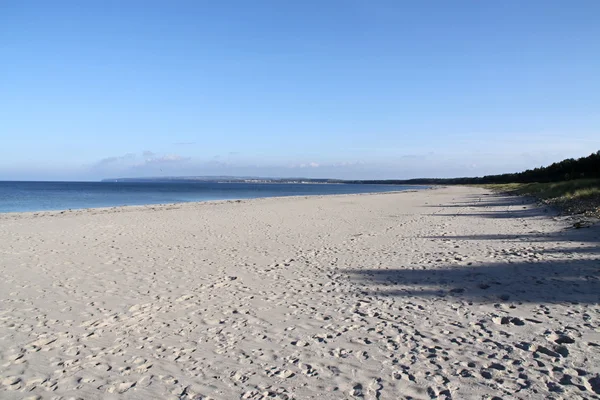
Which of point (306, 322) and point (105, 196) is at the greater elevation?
point (105, 196)

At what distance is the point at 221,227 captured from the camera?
58.2 ft

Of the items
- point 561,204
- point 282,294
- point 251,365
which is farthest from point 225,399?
point 561,204

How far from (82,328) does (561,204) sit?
22981 mm

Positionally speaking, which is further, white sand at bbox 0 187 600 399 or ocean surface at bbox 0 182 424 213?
ocean surface at bbox 0 182 424 213

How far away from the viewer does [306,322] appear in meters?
5.70

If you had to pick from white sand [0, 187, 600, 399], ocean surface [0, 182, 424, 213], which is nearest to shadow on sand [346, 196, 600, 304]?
white sand [0, 187, 600, 399]

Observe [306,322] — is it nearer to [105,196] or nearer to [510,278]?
[510,278]

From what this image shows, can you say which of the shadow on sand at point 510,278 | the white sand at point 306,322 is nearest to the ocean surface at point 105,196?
the white sand at point 306,322

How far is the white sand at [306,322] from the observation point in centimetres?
403

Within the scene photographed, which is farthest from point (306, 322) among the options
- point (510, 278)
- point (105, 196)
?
point (105, 196)

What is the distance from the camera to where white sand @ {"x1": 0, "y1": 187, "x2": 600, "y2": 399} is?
403cm

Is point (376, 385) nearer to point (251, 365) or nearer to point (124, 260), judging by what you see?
point (251, 365)

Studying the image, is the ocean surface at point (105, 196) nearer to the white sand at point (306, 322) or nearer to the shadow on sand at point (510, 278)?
the white sand at point (306, 322)

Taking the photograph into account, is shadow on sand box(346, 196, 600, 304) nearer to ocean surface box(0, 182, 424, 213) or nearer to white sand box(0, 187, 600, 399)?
white sand box(0, 187, 600, 399)
